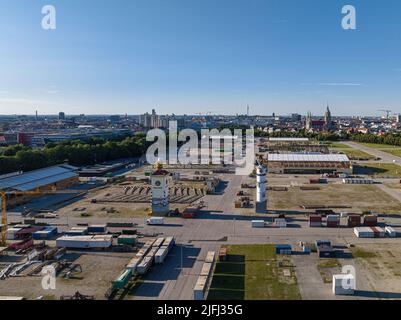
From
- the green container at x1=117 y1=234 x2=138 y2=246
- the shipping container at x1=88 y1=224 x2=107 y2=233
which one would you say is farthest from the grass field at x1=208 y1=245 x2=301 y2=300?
the shipping container at x1=88 y1=224 x2=107 y2=233

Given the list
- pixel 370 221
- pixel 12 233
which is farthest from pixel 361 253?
pixel 12 233

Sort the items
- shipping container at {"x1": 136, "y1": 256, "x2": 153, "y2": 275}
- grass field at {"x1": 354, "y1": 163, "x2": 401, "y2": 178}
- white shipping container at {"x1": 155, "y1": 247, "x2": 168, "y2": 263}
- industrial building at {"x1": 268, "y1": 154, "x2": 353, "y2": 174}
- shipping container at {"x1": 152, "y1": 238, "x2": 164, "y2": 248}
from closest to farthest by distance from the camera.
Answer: shipping container at {"x1": 136, "y1": 256, "x2": 153, "y2": 275}, white shipping container at {"x1": 155, "y1": 247, "x2": 168, "y2": 263}, shipping container at {"x1": 152, "y1": 238, "x2": 164, "y2": 248}, grass field at {"x1": 354, "y1": 163, "x2": 401, "y2": 178}, industrial building at {"x1": 268, "y1": 154, "x2": 353, "y2": 174}

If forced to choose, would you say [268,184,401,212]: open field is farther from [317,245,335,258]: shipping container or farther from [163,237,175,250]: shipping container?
[163,237,175,250]: shipping container

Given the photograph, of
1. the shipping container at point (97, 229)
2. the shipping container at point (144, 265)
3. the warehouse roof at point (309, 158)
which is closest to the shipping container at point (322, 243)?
the shipping container at point (144, 265)

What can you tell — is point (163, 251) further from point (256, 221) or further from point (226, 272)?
point (256, 221)

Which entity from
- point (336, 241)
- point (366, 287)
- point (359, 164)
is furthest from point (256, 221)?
point (359, 164)
